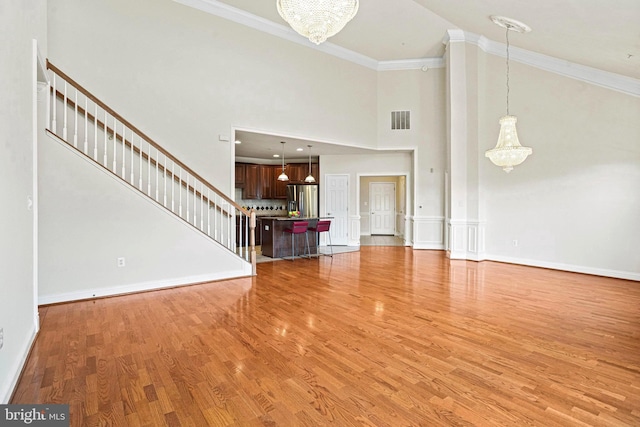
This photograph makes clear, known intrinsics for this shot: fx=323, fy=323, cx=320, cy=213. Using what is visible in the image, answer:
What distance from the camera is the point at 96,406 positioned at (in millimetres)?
1949

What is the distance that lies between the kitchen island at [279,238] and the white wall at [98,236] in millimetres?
2476

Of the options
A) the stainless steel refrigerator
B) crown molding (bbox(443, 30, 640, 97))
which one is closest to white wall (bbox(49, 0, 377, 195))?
the stainless steel refrigerator

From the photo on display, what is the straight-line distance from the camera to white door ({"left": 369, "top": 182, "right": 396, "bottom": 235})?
12992mm

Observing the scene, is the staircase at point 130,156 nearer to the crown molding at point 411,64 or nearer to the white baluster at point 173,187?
the white baluster at point 173,187

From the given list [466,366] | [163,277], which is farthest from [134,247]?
[466,366]

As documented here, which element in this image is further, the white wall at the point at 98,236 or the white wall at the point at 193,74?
the white wall at the point at 193,74

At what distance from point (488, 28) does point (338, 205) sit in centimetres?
544

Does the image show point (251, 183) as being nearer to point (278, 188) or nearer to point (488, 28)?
point (278, 188)

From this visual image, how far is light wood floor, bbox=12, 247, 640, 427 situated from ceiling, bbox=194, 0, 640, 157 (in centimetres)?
340

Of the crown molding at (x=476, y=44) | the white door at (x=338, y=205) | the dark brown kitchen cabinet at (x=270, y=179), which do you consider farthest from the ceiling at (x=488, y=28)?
the dark brown kitchen cabinet at (x=270, y=179)

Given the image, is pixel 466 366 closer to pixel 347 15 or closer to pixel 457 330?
pixel 457 330

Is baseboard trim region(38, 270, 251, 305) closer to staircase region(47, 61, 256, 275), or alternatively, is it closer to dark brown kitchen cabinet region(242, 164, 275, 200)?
staircase region(47, 61, 256, 275)

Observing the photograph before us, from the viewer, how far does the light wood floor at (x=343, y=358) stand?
1.93 m

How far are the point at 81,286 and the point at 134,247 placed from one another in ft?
2.44
